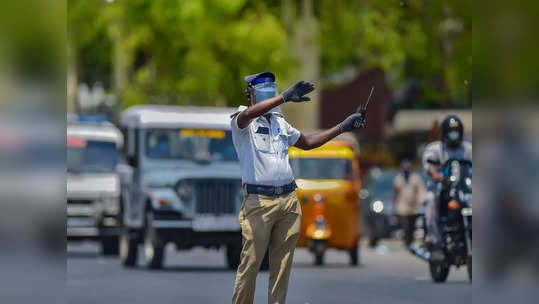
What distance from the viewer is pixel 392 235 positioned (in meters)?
32.7

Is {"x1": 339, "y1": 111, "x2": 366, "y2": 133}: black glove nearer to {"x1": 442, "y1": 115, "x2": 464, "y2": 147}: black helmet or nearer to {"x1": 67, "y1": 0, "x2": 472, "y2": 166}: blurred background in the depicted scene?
{"x1": 442, "y1": 115, "x2": 464, "y2": 147}: black helmet

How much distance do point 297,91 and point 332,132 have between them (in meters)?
0.65

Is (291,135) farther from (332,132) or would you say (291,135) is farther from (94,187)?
(94,187)

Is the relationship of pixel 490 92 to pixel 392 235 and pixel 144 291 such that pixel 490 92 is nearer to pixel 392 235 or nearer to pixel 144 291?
pixel 144 291

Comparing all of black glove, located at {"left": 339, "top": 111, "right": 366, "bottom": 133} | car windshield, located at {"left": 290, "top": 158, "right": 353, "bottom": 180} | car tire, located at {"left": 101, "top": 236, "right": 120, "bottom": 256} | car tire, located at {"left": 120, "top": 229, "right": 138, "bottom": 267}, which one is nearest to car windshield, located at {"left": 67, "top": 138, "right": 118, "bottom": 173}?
car tire, located at {"left": 101, "top": 236, "right": 120, "bottom": 256}

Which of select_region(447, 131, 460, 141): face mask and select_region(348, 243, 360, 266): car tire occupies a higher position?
select_region(447, 131, 460, 141): face mask

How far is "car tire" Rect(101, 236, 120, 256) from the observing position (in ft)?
88.0

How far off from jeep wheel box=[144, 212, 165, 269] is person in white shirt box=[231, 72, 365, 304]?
36.2 ft

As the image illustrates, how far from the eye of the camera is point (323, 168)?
24875 mm

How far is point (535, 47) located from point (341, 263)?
58.0ft

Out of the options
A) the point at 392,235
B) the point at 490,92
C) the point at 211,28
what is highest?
the point at 211,28

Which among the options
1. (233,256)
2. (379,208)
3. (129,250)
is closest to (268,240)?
(233,256)

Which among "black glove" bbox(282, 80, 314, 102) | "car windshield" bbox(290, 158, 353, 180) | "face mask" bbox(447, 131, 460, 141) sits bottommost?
"car windshield" bbox(290, 158, 353, 180)

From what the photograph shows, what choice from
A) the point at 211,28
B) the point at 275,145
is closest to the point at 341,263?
the point at 211,28
